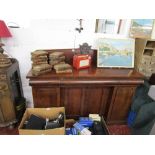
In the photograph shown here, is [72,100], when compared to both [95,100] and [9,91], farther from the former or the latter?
[9,91]

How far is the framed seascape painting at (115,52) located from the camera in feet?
6.21

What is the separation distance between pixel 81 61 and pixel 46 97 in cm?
58

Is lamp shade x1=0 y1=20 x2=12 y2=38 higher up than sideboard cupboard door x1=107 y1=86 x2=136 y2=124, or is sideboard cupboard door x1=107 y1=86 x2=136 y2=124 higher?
lamp shade x1=0 y1=20 x2=12 y2=38

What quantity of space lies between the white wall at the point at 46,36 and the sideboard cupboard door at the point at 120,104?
26.7 inches

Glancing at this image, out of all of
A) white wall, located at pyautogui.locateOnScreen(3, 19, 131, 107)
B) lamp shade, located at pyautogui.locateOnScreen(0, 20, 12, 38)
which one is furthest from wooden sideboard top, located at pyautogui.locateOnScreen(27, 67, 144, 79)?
lamp shade, located at pyautogui.locateOnScreen(0, 20, 12, 38)

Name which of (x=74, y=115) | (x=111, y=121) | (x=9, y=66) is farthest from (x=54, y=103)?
(x=111, y=121)

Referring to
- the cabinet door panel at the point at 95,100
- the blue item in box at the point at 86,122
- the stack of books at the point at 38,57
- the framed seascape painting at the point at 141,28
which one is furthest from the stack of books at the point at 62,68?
the framed seascape painting at the point at 141,28

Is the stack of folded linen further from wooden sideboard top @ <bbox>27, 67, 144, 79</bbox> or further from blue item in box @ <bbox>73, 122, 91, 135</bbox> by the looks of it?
blue item in box @ <bbox>73, 122, 91, 135</bbox>

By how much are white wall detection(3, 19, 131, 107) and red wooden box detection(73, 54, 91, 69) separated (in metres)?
0.22

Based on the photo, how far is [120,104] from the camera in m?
1.92

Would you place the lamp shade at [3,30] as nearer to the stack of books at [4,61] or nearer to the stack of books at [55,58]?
the stack of books at [4,61]

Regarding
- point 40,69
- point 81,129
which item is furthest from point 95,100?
point 40,69

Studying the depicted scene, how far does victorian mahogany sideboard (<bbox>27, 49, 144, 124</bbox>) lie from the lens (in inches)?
64.9
